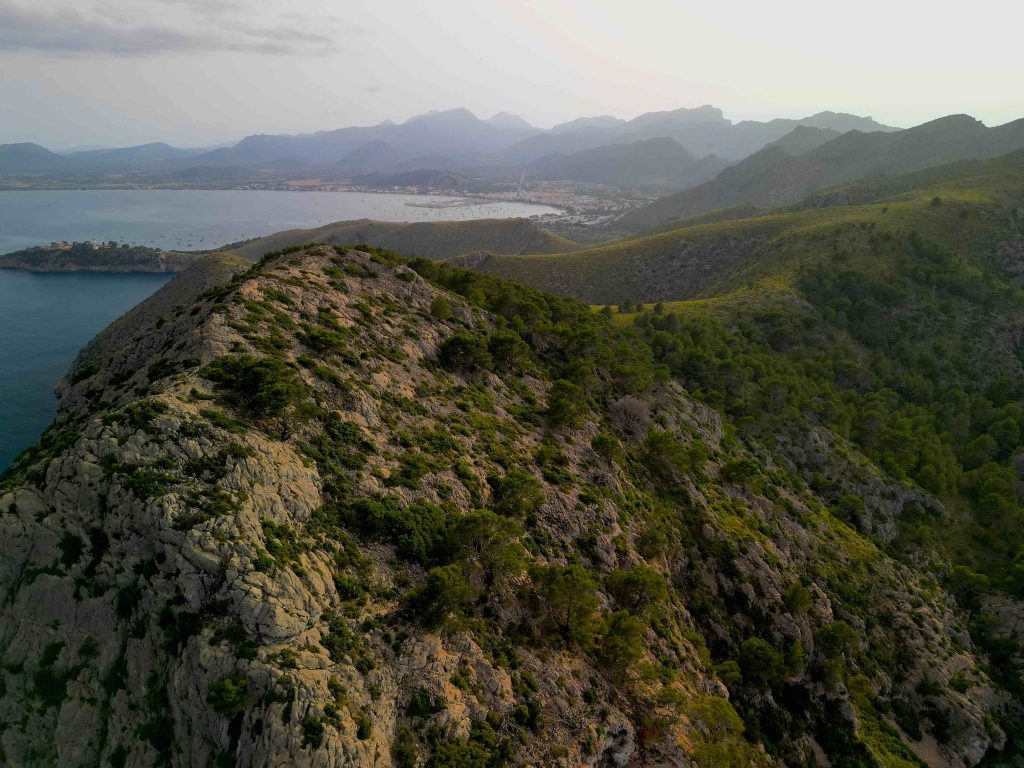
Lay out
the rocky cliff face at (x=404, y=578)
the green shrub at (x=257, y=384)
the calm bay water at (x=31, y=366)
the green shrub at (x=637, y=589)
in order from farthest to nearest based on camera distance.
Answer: the calm bay water at (x=31, y=366)
the green shrub at (x=637, y=589)
the green shrub at (x=257, y=384)
the rocky cliff face at (x=404, y=578)

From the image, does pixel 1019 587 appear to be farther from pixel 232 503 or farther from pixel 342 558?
pixel 232 503

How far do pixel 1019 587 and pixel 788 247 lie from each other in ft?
429

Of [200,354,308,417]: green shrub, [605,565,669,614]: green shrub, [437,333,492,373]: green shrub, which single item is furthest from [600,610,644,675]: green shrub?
[437,333,492,373]: green shrub

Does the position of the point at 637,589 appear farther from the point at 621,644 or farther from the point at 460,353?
the point at 460,353

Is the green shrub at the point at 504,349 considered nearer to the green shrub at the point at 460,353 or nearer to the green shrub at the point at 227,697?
the green shrub at the point at 460,353

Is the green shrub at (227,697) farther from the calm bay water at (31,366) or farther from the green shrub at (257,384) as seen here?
the calm bay water at (31,366)

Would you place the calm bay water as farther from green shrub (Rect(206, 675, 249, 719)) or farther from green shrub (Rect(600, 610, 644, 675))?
green shrub (Rect(600, 610, 644, 675))

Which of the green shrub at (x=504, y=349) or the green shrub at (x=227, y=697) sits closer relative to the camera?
the green shrub at (x=227, y=697)

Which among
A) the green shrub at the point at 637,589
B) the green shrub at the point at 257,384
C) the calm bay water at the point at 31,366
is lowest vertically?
the calm bay water at the point at 31,366

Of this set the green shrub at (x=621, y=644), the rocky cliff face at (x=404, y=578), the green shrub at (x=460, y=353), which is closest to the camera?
the rocky cliff face at (x=404, y=578)

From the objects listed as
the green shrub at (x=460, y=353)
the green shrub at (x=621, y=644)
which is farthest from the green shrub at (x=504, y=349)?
the green shrub at (x=621, y=644)

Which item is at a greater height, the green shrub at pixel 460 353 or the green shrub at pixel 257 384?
the green shrub at pixel 257 384

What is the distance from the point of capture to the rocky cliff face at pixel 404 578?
75.9 ft

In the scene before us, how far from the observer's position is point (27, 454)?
129 feet
